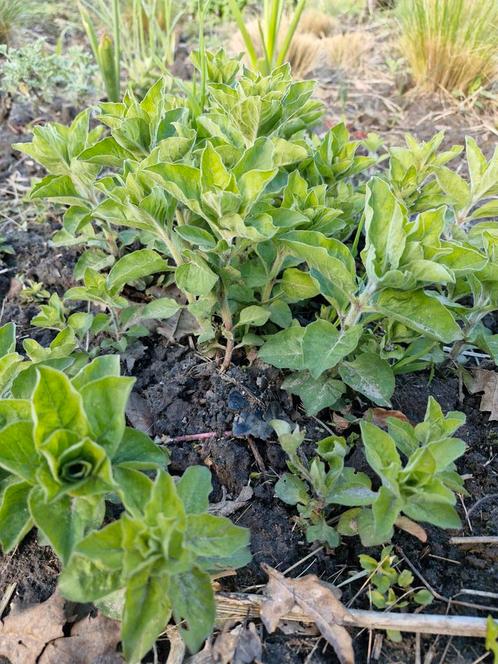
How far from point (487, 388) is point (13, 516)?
66.3 inches

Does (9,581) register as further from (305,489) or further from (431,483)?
(431,483)

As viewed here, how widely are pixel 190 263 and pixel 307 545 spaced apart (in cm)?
96

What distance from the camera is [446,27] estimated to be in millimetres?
4078

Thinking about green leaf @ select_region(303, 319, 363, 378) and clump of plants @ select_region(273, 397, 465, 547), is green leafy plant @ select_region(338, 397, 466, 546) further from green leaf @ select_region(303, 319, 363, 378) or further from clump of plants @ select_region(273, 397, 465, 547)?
green leaf @ select_region(303, 319, 363, 378)

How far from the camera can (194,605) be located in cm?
Result: 134

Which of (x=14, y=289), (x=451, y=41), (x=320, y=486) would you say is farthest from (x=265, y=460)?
(x=451, y=41)

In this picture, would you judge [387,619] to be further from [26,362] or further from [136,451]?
[26,362]

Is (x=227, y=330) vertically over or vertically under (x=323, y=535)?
over

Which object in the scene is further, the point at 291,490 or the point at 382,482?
the point at 291,490

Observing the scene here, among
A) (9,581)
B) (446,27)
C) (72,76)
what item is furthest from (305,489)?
(446,27)

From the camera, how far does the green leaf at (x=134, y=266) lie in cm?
196

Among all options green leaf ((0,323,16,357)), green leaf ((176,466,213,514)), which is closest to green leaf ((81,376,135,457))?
green leaf ((176,466,213,514))

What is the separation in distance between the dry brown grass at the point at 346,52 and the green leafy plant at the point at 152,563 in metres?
4.61

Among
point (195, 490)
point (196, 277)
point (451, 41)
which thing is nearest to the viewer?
point (195, 490)
